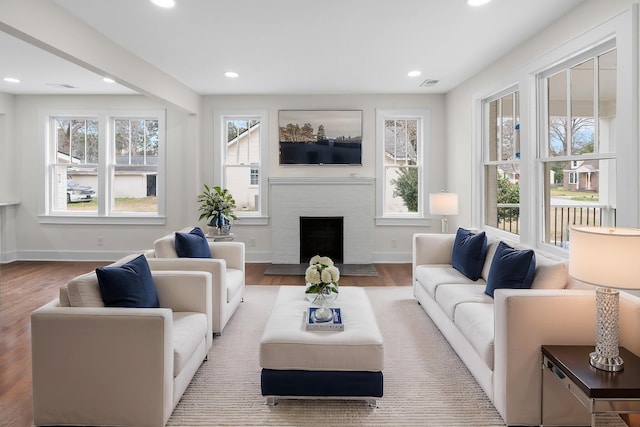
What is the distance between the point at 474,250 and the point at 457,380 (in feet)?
4.56

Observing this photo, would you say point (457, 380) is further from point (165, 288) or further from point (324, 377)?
point (165, 288)

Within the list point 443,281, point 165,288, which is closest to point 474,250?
point 443,281

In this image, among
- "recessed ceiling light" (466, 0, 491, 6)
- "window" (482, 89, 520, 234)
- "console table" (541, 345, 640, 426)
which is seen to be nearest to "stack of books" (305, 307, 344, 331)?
"console table" (541, 345, 640, 426)

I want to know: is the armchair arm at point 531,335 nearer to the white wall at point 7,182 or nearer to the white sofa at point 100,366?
the white sofa at point 100,366

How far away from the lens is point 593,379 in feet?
6.01

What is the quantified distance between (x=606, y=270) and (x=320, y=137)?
16.5 ft

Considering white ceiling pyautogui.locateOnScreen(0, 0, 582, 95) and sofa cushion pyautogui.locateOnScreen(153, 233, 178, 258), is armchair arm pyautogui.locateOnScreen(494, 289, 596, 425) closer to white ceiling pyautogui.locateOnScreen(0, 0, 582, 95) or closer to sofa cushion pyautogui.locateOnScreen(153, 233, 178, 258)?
white ceiling pyautogui.locateOnScreen(0, 0, 582, 95)

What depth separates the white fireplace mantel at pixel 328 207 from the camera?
6512 mm

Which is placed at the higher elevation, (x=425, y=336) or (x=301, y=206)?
(x=301, y=206)

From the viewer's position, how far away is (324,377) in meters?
2.38

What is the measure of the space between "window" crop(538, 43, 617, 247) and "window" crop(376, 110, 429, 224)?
2.87 metres

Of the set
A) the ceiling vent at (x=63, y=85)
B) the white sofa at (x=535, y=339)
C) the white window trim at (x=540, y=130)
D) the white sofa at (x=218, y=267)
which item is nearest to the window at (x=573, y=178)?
the white window trim at (x=540, y=130)

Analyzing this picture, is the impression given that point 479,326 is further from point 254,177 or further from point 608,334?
point 254,177

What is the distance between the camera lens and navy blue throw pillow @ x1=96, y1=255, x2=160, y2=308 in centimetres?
234
